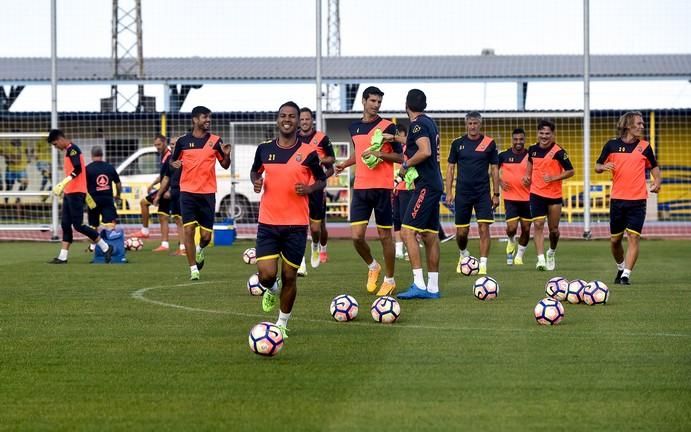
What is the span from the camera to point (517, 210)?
66.0 feet

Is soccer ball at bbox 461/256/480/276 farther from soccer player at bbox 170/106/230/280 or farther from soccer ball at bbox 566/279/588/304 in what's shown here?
soccer ball at bbox 566/279/588/304

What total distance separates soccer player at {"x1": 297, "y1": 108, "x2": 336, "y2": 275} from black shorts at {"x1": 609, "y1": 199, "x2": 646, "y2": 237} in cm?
386

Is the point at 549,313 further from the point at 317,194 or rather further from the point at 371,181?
the point at 317,194

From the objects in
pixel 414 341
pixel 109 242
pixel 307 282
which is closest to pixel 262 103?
pixel 109 242

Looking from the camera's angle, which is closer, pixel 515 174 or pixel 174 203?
pixel 515 174

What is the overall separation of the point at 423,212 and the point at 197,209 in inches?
163

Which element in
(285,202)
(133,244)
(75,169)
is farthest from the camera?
(133,244)

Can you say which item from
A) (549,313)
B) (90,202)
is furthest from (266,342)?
(90,202)

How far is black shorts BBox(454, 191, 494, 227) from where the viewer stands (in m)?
17.8

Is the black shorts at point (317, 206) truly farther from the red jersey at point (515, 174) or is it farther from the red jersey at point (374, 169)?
the red jersey at point (515, 174)

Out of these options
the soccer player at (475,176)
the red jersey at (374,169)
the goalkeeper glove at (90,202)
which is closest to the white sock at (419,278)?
the red jersey at (374,169)

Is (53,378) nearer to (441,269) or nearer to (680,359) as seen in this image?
(680,359)

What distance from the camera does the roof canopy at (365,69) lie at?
128 feet

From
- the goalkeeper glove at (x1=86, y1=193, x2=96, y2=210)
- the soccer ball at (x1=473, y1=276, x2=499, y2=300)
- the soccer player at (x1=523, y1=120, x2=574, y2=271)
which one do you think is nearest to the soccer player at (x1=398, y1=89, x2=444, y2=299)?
the soccer ball at (x1=473, y1=276, x2=499, y2=300)
